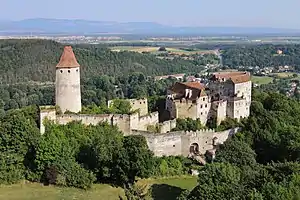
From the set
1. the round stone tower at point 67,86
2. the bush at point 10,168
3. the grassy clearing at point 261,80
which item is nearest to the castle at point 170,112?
the round stone tower at point 67,86

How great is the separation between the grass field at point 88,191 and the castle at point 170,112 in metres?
3.48

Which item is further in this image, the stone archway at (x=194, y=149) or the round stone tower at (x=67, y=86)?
the round stone tower at (x=67, y=86)

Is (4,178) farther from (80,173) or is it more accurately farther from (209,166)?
(209,166)

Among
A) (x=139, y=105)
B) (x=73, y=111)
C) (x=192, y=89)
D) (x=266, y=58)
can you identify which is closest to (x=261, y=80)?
(x=266, y=58)

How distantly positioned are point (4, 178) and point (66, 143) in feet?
16.1

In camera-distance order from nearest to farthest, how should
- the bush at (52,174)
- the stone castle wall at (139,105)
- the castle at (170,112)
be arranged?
the bush at (52,174) < the castle at (170,112) < the stone castle wall at (139,105)

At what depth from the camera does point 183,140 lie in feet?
126

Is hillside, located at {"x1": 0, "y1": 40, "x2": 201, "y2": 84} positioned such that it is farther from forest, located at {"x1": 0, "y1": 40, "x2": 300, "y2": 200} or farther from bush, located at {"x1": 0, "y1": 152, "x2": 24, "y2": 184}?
bush, located at {"x1": 0, "y1": 152, "x2": 24, "y2": 184}

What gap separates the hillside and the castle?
56390 mm

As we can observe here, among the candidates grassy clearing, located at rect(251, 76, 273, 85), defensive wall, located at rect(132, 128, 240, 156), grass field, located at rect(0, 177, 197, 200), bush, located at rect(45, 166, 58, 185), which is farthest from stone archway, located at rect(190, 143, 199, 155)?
grassy clearing, located at rect(251, 76, 273, 85)

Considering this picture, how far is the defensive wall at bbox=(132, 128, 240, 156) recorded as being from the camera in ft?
122

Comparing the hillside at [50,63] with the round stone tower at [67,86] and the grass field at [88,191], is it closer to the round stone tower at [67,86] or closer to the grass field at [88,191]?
the round stone tower at [67,86]

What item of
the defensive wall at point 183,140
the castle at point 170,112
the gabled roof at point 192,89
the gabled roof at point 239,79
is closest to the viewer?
the defensive wall at point 183,140

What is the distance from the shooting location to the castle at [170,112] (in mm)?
37844
